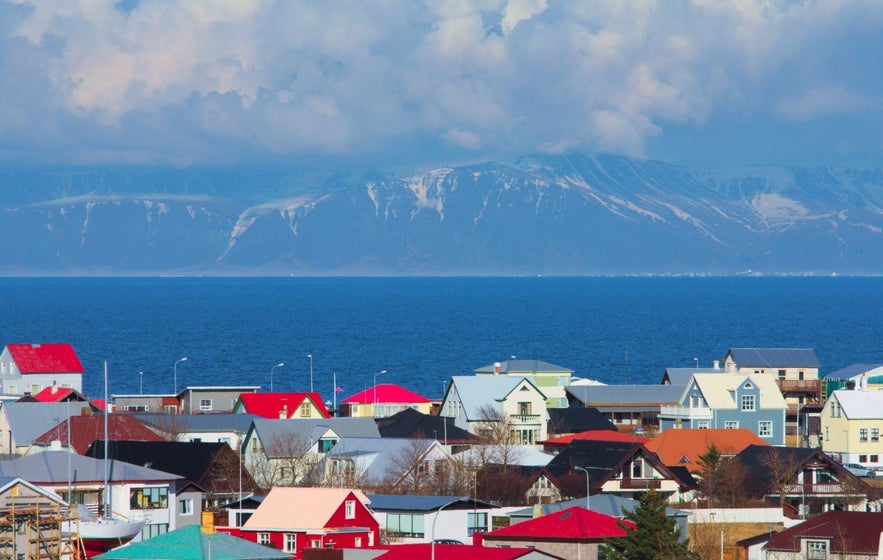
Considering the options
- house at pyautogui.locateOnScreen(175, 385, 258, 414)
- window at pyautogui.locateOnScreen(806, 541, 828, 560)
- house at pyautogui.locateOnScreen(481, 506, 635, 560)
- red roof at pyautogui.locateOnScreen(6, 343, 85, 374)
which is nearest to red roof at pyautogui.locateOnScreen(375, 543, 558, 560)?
house at pyautogui.locateOnScreen(481, 506, 635, 560)

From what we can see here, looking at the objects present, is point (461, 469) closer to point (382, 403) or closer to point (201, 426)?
point (201, 426)

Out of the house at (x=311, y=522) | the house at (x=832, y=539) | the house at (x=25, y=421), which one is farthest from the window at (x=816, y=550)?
the house at (x=25, y=421)

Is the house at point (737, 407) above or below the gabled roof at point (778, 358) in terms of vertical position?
below

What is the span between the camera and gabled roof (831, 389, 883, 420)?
253 feet

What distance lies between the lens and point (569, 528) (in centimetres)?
4275

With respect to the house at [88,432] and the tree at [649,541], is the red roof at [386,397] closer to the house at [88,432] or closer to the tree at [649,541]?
the house at [88,432]

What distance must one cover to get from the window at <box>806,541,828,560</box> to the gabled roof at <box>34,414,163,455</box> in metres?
29.4

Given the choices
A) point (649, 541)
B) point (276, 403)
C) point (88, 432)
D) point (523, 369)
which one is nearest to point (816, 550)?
point (649, 541)

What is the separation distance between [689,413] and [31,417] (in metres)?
30.0

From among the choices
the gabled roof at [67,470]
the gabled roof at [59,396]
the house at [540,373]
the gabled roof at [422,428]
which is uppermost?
the house at [540,373]

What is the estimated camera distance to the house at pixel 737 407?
8125 cm

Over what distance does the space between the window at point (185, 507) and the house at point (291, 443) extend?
707 centimetres

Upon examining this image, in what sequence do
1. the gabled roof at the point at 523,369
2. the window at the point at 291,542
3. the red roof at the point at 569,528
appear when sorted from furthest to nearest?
the gabled roof at the point at 523,369, the window at the point at 291,542, the red roof at the point at 569,528

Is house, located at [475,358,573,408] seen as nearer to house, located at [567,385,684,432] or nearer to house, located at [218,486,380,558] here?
house, located at [567,385,684,432]
